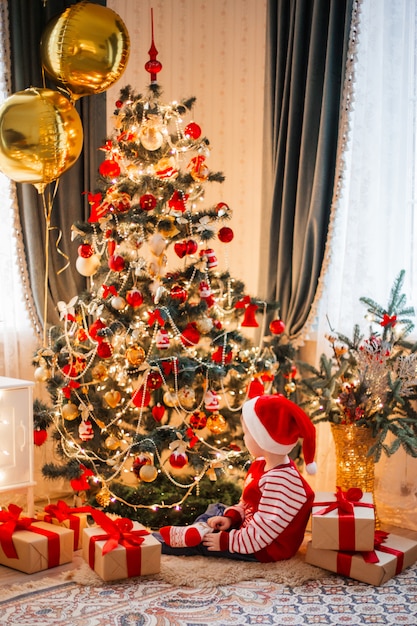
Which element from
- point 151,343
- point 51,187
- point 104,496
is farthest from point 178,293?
point 51,187

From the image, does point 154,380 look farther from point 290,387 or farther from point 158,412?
point 290,387

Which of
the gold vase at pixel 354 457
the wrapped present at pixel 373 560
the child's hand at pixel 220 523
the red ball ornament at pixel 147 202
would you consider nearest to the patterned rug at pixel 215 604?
the wrapped present at pixel 373 560

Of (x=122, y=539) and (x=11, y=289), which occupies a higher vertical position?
(x=11, y=289)

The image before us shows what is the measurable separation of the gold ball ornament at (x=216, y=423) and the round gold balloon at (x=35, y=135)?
1189 mm

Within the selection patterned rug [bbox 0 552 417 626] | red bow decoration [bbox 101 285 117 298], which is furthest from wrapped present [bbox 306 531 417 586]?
red bow decoration [bbox 101 285 117 298]

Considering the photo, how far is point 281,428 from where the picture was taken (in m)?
2.97

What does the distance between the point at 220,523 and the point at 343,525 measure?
1.59ft

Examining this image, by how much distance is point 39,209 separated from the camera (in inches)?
155

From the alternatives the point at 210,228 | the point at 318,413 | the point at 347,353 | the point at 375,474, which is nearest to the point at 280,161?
the point at 210,228

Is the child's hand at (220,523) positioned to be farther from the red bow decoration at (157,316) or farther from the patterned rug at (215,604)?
the red bow decoration at (157,316)

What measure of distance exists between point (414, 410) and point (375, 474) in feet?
1.27

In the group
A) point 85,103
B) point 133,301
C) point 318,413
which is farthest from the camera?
point 85,103

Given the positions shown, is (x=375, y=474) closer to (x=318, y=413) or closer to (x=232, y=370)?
(x=318, y=413)

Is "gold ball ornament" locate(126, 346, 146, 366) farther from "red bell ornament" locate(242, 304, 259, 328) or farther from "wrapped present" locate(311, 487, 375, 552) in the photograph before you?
"wrapped present" locate(311, 487, 375, 552)
